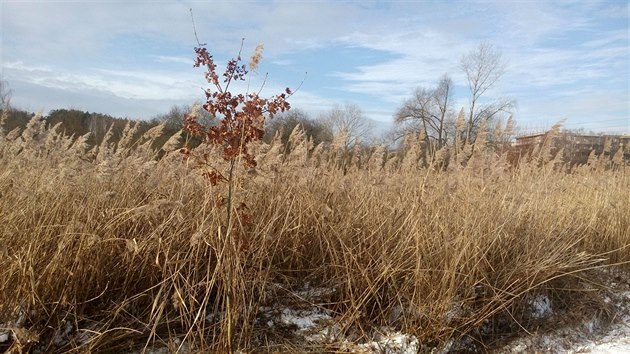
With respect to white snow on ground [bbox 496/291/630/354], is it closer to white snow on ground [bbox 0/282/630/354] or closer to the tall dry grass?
white snow on ground [bbox 0/282/630/354]

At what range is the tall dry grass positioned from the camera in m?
2.39

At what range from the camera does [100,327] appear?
243 cm

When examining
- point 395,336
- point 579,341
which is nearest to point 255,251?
point 395,336

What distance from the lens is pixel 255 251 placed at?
2926mm

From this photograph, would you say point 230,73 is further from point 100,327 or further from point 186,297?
point 100,327

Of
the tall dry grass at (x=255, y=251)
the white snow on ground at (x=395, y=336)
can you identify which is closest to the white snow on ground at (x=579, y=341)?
the white snow on ground at (x=395, y=336)

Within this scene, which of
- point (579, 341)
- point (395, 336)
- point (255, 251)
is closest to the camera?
point (395, 336)

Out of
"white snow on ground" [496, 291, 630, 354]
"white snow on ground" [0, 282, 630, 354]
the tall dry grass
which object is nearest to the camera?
the tall dry grass

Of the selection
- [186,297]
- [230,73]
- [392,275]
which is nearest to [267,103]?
[230,73]

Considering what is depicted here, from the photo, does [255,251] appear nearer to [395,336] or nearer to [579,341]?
[395,336]

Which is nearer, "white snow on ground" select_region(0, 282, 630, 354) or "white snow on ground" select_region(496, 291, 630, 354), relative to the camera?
"white snow on ground" select_region(0, 282, 630, 354)

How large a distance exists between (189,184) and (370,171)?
199cm

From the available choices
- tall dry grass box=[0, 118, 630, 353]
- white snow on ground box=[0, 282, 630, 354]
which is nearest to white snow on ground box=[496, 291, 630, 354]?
white snow on ground box=[0, 282, 630, 354]

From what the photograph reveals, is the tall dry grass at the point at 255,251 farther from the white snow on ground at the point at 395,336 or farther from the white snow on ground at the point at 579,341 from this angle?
the white snow on ground at the point at 579,341
